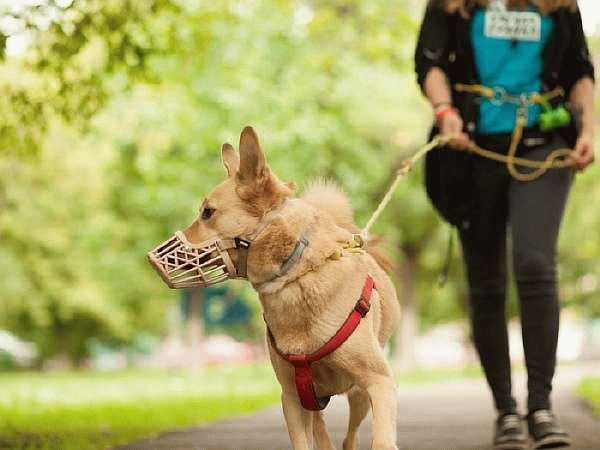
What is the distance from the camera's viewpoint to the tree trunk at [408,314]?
1275 inches

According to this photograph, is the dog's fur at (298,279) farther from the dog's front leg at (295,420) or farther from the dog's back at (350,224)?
the dog's back at (350,224)

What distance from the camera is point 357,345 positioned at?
14.9 feet

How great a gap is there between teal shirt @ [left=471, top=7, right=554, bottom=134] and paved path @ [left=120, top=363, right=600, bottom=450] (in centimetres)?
183

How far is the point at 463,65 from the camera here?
6414 mm

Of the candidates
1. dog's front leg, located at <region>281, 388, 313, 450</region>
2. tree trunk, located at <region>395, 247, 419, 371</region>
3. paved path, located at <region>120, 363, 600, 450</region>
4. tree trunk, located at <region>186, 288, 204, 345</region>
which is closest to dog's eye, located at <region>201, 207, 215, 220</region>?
dog's front leg, located at <region>281, 388, 313, 450</region>

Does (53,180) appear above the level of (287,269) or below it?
above

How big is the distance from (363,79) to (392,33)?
8.98 meters

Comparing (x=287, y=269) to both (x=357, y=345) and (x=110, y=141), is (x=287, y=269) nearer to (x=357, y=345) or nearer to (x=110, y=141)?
(x=357, y=345)

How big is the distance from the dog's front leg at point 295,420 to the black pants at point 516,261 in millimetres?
1723

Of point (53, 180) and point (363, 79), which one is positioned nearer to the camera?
point (363, 79)

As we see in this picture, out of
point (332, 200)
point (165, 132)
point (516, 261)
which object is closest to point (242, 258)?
point (332, 200)

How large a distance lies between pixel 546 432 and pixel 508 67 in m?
1.97

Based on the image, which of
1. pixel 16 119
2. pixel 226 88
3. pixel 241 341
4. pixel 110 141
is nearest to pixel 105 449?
pixel 16 119

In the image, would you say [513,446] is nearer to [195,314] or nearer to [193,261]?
[193,261]
